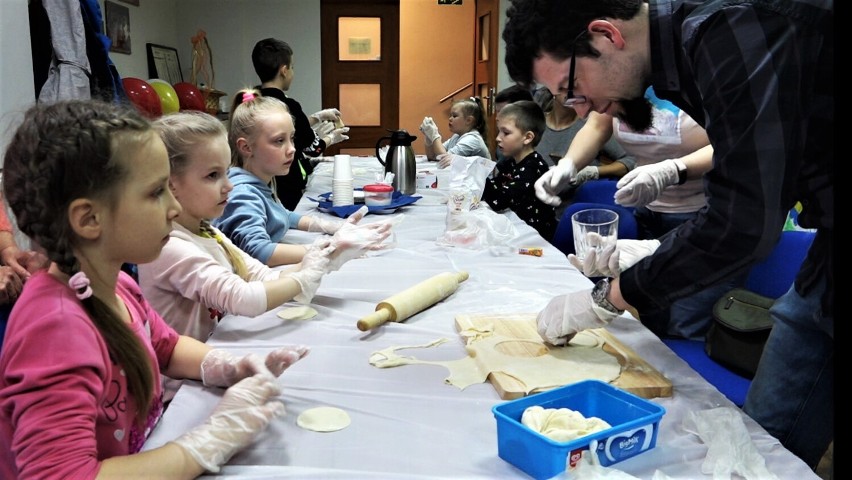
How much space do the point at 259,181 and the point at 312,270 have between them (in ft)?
2.76

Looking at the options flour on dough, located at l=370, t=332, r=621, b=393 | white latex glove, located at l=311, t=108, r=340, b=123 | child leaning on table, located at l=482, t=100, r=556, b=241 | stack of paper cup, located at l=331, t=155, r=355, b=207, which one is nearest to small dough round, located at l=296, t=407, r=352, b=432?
flour on dough, located at l=370, t=332, r=621, b=393

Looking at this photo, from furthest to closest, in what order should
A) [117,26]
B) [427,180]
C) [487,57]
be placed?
[487,57], [117,26], [427,180]

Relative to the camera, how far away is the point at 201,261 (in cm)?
145

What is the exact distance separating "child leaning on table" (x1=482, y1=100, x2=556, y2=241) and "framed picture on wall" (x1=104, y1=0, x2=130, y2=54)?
3.39 meters

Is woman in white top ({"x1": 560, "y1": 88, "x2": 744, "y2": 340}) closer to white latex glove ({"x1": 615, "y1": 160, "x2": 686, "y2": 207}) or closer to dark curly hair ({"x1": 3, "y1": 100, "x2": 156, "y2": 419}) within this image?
white latex glove ({"x1": 615, "y1": 160, "x2": 686, "y2": 207})

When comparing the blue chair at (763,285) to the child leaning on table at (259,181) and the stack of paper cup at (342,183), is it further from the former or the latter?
the stack of paper cup at (342,183)

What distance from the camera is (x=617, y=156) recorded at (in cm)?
395

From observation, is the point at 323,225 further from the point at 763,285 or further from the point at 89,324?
the point at 89,324

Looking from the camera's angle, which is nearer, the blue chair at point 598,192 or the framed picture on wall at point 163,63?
the blue chair at point 598,192

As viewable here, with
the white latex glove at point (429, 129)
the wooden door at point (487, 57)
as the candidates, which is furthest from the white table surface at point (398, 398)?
the wooden door at point (487, 57)

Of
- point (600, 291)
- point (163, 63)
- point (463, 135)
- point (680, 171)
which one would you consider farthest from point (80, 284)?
point (163, 63)

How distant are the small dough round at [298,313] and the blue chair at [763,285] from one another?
97 centimetres

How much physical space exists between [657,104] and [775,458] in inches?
61.3

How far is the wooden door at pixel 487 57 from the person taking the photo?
611 cm
